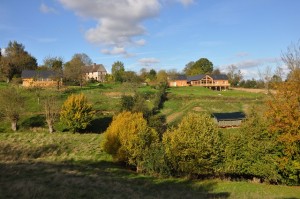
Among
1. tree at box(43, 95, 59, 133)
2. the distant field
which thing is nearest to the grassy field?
tree at box(43, 95, 59, 133)

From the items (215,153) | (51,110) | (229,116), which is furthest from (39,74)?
(215,153)

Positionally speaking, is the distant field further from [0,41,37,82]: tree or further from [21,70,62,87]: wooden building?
[0,41,37,82]: tree

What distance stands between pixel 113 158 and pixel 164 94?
4188cm

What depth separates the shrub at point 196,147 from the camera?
2692 cm

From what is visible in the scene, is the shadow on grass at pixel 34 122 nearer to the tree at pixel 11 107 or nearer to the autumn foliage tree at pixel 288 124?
the tree at pixel 11 107

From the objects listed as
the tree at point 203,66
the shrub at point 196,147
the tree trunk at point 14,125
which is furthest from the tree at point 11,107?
the tree at point 203,66

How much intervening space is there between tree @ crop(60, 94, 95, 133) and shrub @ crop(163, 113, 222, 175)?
69.0 feet

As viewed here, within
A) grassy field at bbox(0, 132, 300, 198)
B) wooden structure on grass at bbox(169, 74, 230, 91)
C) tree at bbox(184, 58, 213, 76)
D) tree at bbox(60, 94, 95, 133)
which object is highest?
tree at bbox(184, 58, 213, 76)

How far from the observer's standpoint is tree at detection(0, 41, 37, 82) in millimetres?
82312

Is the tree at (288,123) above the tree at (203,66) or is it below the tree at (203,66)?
below

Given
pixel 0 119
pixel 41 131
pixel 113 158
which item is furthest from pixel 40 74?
pixel 113 158

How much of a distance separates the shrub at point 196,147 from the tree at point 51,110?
2464 cm

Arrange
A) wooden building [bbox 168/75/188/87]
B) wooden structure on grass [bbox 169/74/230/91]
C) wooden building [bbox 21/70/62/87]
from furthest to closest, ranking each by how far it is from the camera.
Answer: wooden building [bbox 168/75/188/87], wooden structure on grass [bbox 169/74/230/91], wooden building [bbox 21/70/62/87]

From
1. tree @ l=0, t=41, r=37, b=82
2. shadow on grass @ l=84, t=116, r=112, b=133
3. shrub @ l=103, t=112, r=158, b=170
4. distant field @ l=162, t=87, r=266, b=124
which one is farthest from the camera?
tree @ l=0, t=41, r=37, b=82
